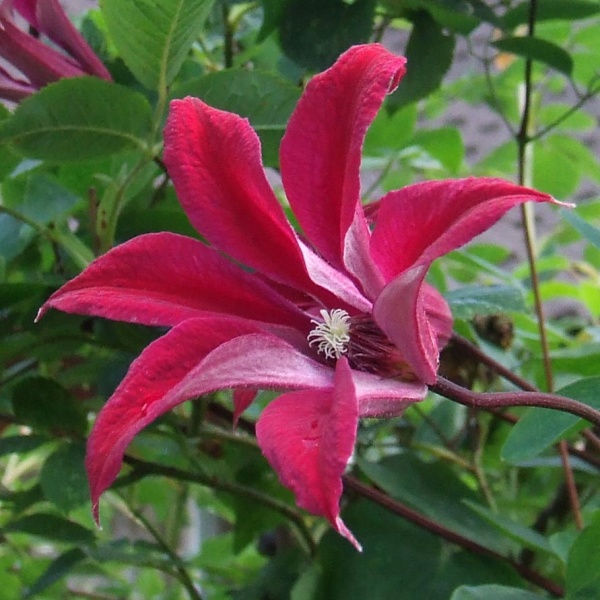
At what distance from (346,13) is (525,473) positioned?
0.35 metres

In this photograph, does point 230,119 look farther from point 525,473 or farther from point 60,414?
point 525,473

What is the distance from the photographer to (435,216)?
0.17 metres

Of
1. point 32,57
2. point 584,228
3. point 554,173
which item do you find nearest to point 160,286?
point 32,57

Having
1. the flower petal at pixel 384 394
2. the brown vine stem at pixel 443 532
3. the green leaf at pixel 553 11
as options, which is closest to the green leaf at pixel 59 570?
the brown vine stem at pixel 443 532

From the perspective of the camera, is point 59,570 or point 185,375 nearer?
point 185,375

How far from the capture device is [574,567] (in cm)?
24

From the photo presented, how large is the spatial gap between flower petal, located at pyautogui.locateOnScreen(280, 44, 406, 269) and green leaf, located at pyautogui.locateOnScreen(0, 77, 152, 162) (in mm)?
89

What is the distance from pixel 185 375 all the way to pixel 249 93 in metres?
0.13

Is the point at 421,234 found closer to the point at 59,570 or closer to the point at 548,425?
the point at 548,425

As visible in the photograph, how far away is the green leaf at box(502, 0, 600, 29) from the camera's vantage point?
1.23 feet

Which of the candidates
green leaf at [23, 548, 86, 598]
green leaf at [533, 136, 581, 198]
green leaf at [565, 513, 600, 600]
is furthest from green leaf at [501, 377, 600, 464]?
green leaf at [533, 136, 581, 198]

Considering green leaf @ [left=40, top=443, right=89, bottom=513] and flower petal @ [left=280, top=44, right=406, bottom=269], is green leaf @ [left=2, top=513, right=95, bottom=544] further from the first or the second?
flower petal @ [left=280, top=44, right=406, bottom=269]

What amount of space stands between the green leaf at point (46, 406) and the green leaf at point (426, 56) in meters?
0.23

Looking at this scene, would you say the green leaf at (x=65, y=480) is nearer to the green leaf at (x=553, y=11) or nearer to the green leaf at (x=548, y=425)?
the green leaf at (x=548, y=425)
